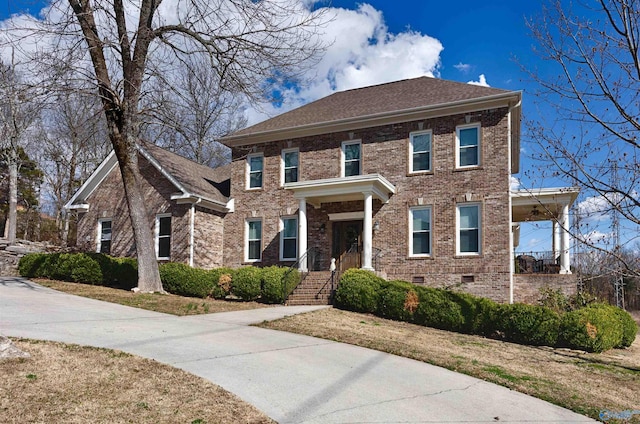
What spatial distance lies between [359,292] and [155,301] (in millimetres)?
5632

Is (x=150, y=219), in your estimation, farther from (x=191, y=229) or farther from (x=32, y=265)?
(x=32, y=265)

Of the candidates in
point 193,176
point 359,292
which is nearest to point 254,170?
point 193,176

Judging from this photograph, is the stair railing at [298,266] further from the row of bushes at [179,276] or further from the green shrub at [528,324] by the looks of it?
the green shrub at [528,324]

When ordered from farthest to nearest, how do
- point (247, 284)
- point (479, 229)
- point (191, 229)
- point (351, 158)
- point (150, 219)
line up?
point (150, 219) → point (191, 229) → point (351, 158) → point (479, 229) → point (247, 284)

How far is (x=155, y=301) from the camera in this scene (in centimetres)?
1435

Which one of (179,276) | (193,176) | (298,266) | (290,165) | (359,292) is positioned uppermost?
(290,165)

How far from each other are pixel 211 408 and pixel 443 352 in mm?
5699

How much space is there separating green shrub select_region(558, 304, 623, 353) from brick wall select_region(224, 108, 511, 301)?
13.0 feet

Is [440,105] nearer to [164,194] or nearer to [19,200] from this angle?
[164,194]

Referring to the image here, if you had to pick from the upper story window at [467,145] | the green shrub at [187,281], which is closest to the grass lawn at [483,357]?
the green shrub at [187,281]

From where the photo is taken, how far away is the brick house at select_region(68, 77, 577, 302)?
1728 cm

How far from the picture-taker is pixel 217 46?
15.9 meters

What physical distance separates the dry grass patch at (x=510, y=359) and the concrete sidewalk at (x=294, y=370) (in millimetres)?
515

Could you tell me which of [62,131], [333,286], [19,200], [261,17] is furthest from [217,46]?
[19,200]
